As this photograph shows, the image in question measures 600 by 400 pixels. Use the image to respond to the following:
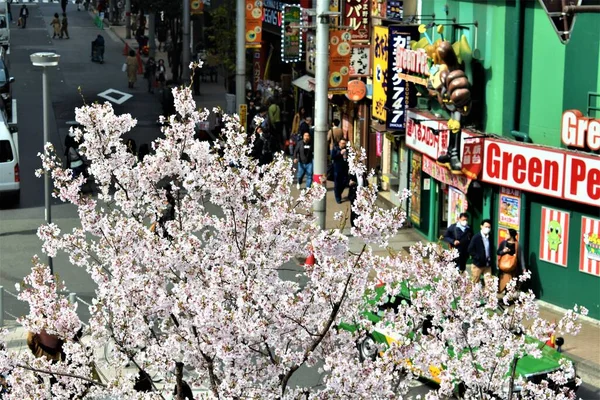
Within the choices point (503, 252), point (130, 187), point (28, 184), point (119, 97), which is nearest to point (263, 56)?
point (119, 97)

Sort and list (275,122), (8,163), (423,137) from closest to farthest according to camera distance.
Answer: (423,137) → (8,163) → (275,122)

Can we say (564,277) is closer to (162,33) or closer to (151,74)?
(151,74)

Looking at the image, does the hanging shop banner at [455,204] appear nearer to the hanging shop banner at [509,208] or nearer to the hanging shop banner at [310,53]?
the hanging shop banner at [509,208]

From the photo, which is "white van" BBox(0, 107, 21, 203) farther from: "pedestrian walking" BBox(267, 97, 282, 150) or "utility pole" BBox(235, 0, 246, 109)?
"pedestrian walking" BBox(267, 97, 282, 150)

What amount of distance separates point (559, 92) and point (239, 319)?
45.3ft

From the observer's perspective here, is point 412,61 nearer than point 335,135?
Yes

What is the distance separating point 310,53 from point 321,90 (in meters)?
12.2

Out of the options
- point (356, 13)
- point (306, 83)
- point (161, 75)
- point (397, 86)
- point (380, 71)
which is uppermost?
point (356, 13)

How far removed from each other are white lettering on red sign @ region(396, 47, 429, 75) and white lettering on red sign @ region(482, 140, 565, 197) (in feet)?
11.5

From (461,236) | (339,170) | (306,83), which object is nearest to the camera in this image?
(461,236)

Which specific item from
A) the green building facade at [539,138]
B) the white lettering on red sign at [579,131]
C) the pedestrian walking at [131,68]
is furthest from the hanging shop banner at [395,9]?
the pedestrian walking at [131,68]

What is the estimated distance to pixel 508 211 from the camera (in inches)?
923

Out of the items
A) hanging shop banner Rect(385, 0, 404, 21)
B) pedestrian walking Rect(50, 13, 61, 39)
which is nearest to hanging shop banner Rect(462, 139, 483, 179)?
hanging shop banner Rect(385, 0, 404, 21)

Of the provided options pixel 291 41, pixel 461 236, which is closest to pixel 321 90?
pixel 461 236
